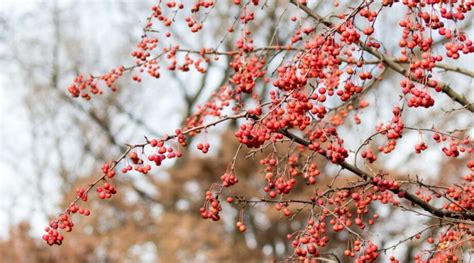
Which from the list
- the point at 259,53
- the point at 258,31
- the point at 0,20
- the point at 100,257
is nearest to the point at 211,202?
the point at 259,53

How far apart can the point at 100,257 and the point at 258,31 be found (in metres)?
6.30

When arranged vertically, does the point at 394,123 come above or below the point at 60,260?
below

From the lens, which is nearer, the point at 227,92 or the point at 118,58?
the point at 227,92

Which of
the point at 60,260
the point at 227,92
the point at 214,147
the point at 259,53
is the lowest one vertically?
the point at 227,92

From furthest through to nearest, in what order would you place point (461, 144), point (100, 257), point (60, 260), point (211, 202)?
1. point (100, 257)
2. point (60, 260)
3. point (461, 144)
4. point (211, 202)

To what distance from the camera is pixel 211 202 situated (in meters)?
3.14

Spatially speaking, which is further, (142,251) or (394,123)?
(142,251)

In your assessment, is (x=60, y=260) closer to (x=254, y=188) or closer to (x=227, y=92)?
(x=254, y=188)

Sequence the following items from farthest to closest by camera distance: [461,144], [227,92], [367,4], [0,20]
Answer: [0,20], [227,92], [461,144], [367,4]

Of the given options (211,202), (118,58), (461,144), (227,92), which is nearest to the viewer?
(211,202)

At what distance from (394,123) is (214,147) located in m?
13.6

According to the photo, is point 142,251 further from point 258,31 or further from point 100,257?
point 258,31

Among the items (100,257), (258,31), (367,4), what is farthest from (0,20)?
(367,4)

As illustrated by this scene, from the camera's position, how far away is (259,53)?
4.67m
